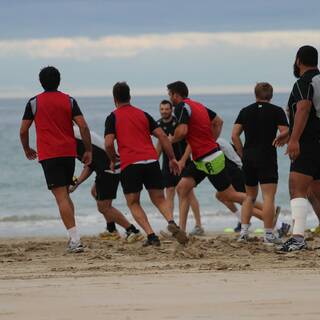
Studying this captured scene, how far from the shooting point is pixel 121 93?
1131cm

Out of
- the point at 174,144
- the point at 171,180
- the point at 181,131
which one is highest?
the point at 181,131

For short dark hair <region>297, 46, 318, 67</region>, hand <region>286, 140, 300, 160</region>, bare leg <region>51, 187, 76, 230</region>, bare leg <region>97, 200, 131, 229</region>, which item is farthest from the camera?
bare leg <region>97, 200, 131, 229</region>

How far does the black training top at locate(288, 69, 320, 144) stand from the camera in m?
10.0

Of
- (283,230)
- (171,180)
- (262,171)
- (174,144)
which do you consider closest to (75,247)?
(262,171)

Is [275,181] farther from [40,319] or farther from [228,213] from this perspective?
[228,213]

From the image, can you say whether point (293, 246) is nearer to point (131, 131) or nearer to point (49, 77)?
point (131, 131)

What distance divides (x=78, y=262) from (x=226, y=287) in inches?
90.4

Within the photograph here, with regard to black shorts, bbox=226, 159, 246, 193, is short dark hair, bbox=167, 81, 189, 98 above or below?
above

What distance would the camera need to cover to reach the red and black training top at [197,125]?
464 inches

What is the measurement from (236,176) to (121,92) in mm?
3175

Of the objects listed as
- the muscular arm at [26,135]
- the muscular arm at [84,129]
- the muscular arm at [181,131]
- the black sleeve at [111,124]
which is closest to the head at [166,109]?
the muscular arm at [181,131]

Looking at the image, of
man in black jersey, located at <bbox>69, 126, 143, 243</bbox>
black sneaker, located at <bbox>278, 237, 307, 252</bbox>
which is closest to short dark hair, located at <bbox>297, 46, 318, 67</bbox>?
black sneaker, located at <bbox>278, 237, 307, 252</bbox>

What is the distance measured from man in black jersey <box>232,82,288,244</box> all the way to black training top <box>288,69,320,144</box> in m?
1.01

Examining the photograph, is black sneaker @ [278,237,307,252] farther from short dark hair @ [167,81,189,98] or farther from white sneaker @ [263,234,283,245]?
short dark hair @ [167,81,189,98]
